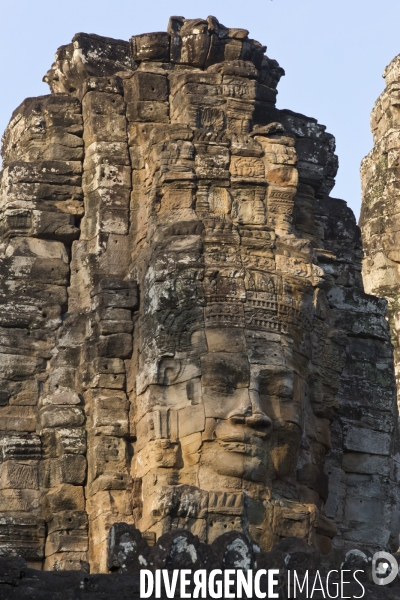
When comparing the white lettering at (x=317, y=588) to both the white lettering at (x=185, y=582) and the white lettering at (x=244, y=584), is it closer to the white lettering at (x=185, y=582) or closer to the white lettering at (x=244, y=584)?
the white lettering at (x=244, y=584)

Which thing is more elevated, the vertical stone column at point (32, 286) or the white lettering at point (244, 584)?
the vertical stone column at point (32, 286)

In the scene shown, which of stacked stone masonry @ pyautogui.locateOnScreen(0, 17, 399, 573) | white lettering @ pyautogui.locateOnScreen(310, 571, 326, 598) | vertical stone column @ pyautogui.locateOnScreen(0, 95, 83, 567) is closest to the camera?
white lettering @ pyautogui.locateOnScreen(310, 571, 326, 598)

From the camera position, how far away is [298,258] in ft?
87.2

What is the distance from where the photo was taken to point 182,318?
25.8 m

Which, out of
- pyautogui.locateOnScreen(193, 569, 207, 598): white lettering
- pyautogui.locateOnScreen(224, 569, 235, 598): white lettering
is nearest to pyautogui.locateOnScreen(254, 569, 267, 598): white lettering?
pyautogui.locateOnScreen(224, 569, 235, 598): white lettering

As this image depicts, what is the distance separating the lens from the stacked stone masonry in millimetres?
25453

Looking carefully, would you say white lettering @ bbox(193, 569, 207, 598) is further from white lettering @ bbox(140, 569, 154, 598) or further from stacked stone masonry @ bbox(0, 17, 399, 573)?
stacked stone masonry @ bbox(0, 17, 399, 573)

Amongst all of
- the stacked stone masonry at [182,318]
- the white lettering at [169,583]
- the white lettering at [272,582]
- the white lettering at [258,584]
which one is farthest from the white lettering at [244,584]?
the stacked stone masonry at [182,318]

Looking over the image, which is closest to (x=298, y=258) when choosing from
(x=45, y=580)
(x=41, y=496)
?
(x=41, y=496)

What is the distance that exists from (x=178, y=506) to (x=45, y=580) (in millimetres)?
3376

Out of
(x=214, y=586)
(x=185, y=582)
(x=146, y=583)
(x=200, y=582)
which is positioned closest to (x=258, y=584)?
(x=214, y=586)

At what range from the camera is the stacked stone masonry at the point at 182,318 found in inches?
1002

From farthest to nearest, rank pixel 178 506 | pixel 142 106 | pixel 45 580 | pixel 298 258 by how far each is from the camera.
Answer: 1. pixel 142 106
2. pixel 298 258
3. pixel 178 506
4. pixel 45 580

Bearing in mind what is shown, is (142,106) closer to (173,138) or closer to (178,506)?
(173,138)
